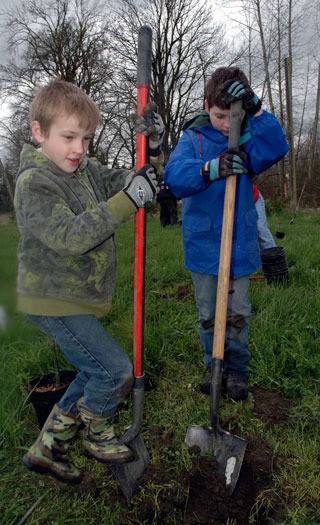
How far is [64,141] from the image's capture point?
179 centimetres

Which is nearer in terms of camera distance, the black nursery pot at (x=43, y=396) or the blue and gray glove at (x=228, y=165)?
the blue and gray glove at (x=228, y=165)

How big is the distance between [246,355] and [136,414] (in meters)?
0.85

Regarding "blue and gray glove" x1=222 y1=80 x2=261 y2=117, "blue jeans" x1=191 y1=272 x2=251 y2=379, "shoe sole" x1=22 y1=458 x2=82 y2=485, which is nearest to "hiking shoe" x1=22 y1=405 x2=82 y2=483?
"shoe sole" x1=22 y1=458 x2=82 y2=485

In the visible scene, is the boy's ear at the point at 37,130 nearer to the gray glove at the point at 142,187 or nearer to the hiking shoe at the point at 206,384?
the gray glove at the point at 142,187

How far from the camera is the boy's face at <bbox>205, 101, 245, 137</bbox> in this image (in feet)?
7.52

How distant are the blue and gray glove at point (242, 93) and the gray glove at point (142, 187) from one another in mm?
580

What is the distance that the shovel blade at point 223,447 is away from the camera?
199 centimetres

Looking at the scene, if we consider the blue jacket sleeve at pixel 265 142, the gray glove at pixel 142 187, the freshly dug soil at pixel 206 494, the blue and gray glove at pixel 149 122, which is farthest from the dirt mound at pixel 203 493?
the blue and gray glove at pixel 149 122

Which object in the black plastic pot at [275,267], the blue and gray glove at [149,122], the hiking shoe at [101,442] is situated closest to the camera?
the blue and gray glove at [149,122]

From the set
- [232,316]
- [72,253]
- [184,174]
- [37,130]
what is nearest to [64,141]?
[37,130]

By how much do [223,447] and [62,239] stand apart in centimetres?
132

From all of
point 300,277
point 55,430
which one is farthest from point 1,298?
point 300,277

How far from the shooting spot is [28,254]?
1.84 meters

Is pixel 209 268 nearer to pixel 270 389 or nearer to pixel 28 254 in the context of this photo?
pixel 270 389
